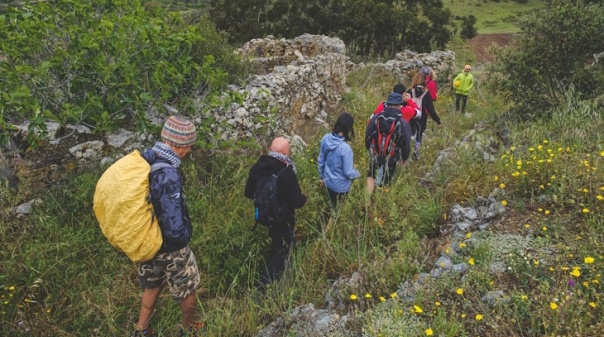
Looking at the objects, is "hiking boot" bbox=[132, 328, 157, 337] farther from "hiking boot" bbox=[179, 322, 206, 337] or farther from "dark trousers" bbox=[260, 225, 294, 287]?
"dark trousers" bbox=[260, 225, 294, 287]

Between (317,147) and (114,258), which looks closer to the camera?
(114,258)

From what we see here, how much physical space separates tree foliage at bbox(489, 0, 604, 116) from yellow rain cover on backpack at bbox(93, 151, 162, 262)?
6.41 meters

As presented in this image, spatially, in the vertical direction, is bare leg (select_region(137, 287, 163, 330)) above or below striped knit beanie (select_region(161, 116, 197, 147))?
below

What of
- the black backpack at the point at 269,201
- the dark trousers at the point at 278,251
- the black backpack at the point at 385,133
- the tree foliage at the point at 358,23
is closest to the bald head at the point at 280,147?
the black backpack at the point at 269,201

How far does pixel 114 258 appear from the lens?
4.31m

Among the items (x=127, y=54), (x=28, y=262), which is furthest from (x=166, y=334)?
(x=127, y=54)

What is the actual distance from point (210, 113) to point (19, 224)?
2.76 m

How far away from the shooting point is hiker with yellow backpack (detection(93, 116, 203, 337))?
3.02m

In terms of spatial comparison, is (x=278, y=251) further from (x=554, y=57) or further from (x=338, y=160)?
(x=554, y=57)

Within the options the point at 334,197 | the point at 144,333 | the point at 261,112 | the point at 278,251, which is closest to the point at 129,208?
the point at 144,333

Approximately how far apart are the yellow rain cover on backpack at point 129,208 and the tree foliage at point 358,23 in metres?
22.4

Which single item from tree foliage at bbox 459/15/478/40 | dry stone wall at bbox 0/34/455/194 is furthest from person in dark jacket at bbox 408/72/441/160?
tree foliage at bbox 459/15/478/40

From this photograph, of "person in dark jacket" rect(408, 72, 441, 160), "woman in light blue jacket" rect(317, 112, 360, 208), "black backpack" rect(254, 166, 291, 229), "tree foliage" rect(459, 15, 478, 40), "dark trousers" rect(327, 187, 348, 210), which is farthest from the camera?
"tree foliage" rect(459, 15, 478, 40)

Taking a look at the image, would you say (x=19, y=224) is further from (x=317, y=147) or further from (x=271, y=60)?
(x=271, y=60)
